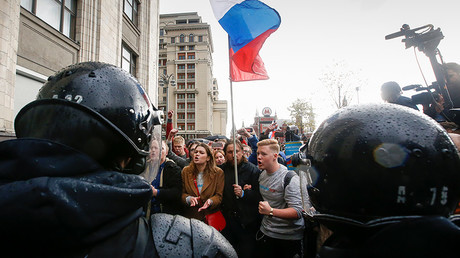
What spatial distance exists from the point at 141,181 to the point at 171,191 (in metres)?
2.60

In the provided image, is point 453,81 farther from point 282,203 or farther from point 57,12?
point 57,12

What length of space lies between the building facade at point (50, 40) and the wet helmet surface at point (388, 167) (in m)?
7.34

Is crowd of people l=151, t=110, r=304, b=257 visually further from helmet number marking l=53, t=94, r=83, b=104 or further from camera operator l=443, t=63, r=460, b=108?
helmet number marking l=53, t=94, r=83, b=104

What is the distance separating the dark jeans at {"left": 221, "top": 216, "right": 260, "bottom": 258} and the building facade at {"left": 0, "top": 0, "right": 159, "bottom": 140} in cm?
Result: 585

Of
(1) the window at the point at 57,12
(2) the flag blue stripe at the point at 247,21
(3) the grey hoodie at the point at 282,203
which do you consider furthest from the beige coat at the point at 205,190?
(1) the window at the point at 57,12

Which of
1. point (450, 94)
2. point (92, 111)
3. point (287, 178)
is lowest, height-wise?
point (287, 178)

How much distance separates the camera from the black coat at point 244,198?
349 cm

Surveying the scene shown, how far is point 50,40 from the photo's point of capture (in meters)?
7.60

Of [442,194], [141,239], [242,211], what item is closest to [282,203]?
Answer: [242,211]

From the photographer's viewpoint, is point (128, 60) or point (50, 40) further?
point (128, 60)

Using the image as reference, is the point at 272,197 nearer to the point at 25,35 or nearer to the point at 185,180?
the point at 185,180

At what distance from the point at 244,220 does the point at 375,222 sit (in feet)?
9.28

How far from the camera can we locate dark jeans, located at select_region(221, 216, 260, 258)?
3.45 m

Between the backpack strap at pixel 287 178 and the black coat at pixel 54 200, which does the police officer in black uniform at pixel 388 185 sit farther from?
the backpack strap at pixel 287 178
